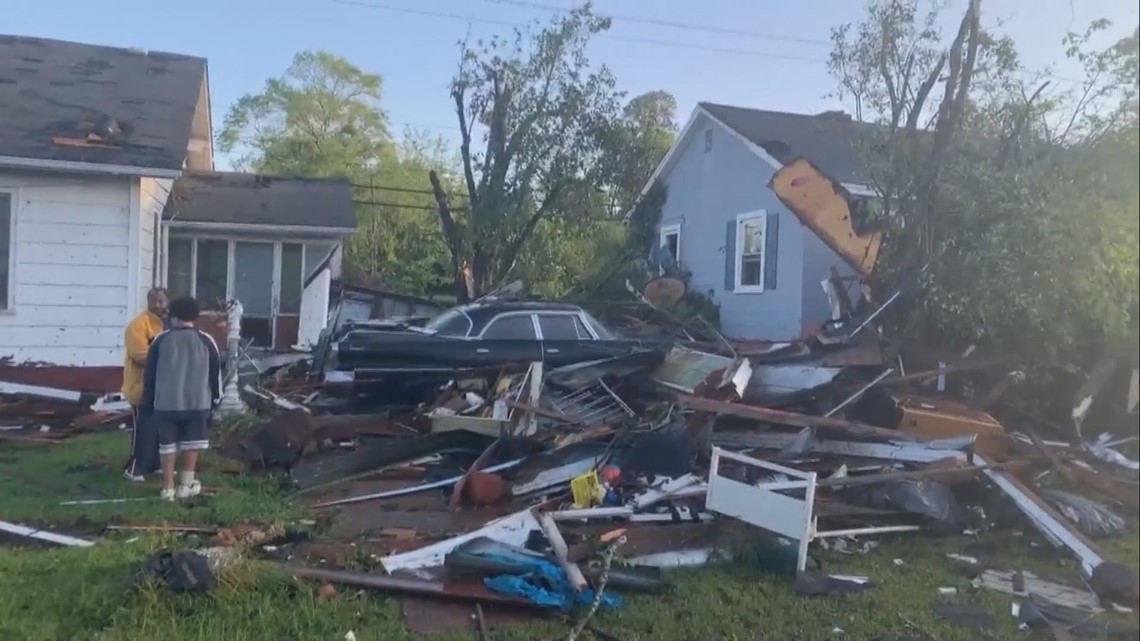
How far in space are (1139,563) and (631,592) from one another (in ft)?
11.7

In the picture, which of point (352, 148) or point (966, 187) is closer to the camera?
point (966, 187)

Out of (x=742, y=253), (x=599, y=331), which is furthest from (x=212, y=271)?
(x=742, y=253)

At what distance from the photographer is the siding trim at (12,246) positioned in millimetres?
11047

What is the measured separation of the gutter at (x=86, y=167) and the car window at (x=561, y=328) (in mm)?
4604

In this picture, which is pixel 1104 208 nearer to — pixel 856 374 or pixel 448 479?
pixel 448 479

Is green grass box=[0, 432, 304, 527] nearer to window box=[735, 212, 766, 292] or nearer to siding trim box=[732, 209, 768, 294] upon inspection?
siding trim box=[732, 209, 768, 294]

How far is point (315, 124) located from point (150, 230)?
20.1 meters

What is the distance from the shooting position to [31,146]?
10992 millimetres

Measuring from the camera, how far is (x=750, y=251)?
657 inches

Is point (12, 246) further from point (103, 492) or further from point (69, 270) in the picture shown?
point (103, 492)

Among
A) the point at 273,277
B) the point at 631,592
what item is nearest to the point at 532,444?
the point at 631,592

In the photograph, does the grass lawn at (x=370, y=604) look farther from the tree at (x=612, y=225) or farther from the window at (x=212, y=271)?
the tree at (x=612, y=225)

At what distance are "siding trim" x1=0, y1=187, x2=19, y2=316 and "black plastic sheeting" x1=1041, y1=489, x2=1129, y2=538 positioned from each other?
35.1ft

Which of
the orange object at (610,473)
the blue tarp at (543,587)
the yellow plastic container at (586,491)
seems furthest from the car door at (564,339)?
Result: the blue tarp at (543,587)
